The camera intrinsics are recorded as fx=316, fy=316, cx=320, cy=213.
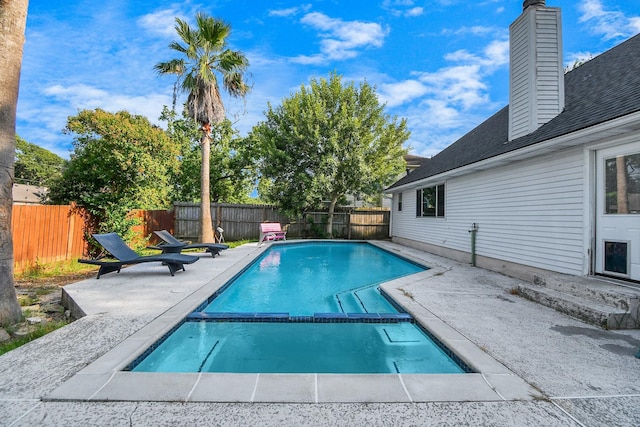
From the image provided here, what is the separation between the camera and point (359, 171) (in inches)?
586

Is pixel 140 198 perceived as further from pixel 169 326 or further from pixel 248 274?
pixel 169 326

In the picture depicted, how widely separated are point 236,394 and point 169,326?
1677mm

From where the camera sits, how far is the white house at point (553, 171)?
4.58 meters

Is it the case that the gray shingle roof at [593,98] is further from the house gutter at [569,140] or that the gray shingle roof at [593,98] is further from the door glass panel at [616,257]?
the door glass panel at [616,257]

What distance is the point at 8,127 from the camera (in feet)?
11.5

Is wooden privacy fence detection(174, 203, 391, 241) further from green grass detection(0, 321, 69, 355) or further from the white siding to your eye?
green grass detection(0, 321, 69, 355)

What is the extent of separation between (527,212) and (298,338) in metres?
5.47

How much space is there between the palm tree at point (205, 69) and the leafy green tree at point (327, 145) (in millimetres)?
3619

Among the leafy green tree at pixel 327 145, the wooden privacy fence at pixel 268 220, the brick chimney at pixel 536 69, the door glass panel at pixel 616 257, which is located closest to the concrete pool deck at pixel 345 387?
the door glass panel at pixel 616 257

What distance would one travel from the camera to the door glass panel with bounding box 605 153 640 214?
4.38m

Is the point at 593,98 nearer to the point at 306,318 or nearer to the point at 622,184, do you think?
the point at 622,184

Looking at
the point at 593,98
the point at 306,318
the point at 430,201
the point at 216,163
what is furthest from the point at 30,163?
the point at 593,98

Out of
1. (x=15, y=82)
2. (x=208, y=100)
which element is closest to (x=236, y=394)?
(x=15, y=82)

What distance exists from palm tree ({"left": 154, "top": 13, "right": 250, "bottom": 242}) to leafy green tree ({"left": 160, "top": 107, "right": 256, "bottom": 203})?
7818 mm
